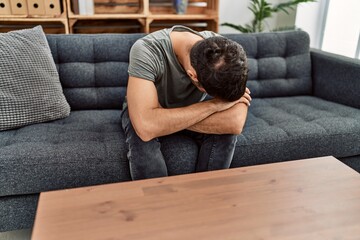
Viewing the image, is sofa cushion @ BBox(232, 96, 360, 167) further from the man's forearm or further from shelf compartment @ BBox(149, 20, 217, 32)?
shelf compartment @ BBox(149, 20, 217, 32)

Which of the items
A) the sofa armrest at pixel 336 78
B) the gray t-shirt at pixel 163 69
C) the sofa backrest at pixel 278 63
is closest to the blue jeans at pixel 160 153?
the gray t-shirt at pixel 163 69

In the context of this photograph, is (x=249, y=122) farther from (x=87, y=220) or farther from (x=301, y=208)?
(x=87, y=220)

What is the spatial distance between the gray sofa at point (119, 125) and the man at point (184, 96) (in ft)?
0.26

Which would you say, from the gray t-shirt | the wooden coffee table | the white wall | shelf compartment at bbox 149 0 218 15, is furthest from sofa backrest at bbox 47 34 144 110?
the white wall

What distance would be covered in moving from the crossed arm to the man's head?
0.15 m

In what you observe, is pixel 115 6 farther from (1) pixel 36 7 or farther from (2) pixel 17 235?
(2) pixel 17 235

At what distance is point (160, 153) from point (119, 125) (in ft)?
1.14

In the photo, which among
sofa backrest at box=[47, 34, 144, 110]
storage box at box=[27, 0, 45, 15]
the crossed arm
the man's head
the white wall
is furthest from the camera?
the white wall

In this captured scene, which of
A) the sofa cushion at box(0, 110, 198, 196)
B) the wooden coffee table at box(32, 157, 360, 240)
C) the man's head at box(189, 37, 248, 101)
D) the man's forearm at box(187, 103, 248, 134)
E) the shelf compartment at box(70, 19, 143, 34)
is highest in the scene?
the man's head at box(189, 37, 248, 101)

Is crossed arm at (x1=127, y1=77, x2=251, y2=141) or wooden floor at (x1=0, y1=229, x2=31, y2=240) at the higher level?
crossed arm at (x1=127, y1=77, x2=251, y2=141)

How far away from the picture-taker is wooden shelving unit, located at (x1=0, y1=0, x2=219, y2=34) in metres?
2.52

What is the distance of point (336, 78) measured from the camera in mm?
1891

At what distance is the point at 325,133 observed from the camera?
4.89ft

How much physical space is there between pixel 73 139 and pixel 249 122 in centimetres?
83
